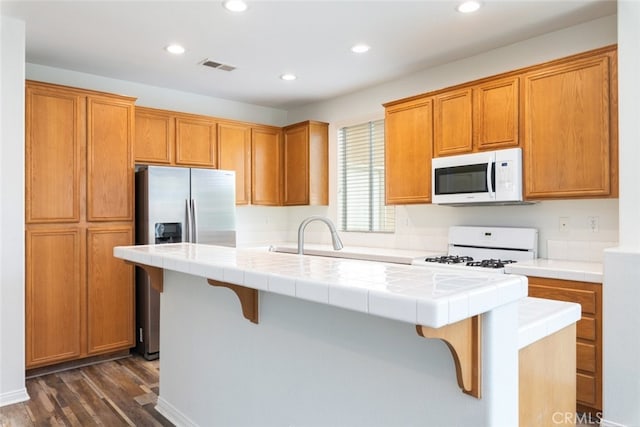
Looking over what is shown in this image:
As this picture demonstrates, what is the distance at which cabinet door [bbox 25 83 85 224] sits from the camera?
3320 millimetres

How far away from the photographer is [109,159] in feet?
12.2

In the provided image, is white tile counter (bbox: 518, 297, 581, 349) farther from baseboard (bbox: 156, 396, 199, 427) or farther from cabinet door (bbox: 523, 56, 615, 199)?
baseboard (bbox: 156, 396, 199, 427)

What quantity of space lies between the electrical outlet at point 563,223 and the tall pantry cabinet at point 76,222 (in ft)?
11.8

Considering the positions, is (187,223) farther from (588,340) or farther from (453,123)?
(588,340)

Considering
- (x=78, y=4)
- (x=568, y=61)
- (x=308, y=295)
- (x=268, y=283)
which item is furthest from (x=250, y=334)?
(x=568, y=61)

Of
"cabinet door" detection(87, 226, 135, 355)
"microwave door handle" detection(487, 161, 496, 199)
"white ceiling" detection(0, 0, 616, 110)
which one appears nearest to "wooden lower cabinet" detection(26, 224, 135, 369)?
"cabinet door" detection(87, 226, 135, 355)

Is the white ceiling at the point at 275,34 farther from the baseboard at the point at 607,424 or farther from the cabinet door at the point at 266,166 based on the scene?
the baseboard at the point at 607,424

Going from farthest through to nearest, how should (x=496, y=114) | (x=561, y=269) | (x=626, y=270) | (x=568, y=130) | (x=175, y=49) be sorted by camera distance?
(x=175, y=49) < (x=496, y=114) < (x=568, y=130) < (x=561, y=269) < (x=626, y=270)

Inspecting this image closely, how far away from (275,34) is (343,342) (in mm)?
2548

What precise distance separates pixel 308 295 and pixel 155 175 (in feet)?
10.1

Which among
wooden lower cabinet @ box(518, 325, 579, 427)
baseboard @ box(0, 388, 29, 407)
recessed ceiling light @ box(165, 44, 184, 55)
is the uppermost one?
recessed ceiling light @ box(165, 44, 184, 55)

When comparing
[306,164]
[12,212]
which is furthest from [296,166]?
[12,212]

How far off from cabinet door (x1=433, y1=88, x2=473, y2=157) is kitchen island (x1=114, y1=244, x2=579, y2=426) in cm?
219

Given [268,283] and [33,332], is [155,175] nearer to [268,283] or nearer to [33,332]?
[33,332]
